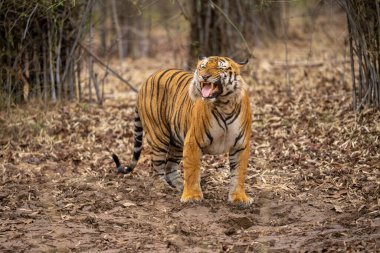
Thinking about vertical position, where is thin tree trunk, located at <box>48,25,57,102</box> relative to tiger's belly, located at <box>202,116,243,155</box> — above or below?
above

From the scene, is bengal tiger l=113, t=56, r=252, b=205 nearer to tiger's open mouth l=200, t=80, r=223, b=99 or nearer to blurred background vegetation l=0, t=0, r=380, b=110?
tiger's open mouth l=200, t=80, r=223, b=99

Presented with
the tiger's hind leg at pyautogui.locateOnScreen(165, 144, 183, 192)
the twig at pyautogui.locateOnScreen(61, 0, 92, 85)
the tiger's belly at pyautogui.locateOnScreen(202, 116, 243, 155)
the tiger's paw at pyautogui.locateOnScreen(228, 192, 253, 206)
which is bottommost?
the tiger's paw at pyautogui.locateOnScreen(228, 192, 253, 206)

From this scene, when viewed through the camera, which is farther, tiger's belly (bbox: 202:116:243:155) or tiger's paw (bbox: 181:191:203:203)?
tiger's paw (bbox: 181:191:203:203)

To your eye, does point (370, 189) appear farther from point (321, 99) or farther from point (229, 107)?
point (321, 99)

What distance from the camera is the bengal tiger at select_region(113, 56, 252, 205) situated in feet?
17.8

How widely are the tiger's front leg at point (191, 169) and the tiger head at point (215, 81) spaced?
0.40 meters

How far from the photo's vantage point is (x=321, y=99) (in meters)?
9.14

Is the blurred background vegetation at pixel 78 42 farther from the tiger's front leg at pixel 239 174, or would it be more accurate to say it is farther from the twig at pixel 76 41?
the tiger's front leg at pixel 239 174

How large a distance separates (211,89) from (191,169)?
724mm

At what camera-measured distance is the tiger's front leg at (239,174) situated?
18.6ft

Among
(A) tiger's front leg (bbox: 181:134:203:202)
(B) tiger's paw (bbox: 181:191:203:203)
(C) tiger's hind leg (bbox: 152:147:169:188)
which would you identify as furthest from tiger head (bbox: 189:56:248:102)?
(C) tiger's hind leg (bbox: 152:147:169:188)

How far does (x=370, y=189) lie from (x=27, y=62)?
4.98 meters

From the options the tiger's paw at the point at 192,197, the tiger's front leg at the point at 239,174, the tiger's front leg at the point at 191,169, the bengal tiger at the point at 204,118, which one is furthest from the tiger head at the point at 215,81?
the tiger's paw at the point at 192,197

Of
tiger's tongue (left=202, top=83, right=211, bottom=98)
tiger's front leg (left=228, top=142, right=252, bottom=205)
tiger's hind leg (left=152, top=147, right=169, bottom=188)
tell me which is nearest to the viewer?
tiger's tongue (left=202, top=83, right=211, bottom=98)
